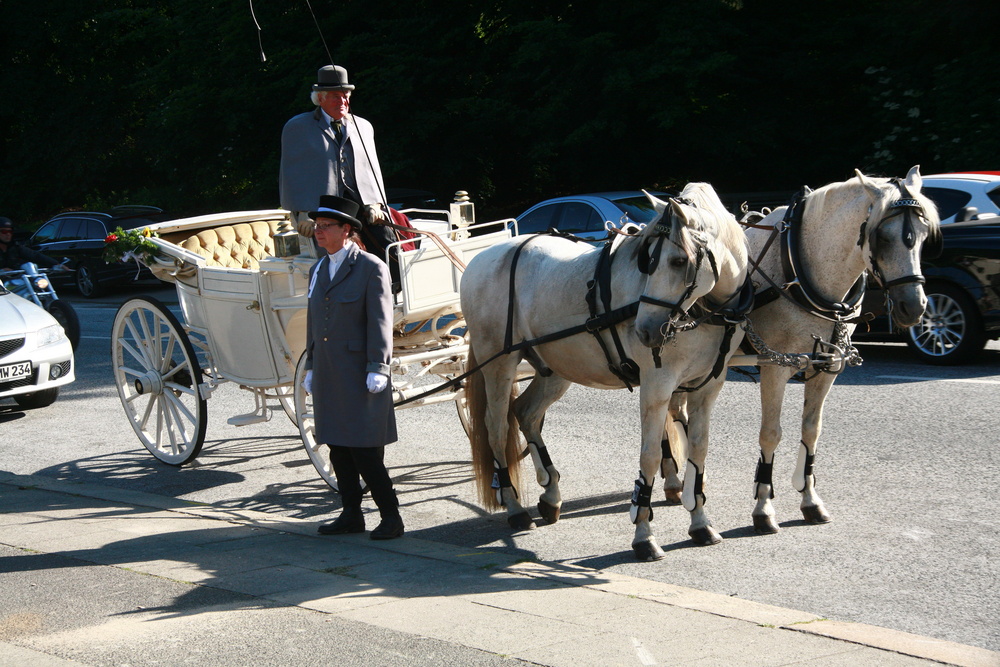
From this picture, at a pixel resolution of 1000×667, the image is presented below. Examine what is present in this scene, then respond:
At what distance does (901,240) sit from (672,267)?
1219mm

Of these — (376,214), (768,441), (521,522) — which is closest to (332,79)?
(376,214)

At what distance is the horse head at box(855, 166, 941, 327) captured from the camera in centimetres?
556

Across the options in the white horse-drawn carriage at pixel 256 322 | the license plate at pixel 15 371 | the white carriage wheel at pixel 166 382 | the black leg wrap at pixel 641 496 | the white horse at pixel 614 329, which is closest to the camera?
the white horse at pixel 614 329

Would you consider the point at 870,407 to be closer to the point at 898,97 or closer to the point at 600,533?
the point at 600,533

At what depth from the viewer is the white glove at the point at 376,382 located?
603 centimetres

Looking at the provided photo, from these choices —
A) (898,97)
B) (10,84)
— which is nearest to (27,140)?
(10,84)

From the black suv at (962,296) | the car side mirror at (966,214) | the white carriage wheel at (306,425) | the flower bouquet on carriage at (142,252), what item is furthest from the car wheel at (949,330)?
the flower bouquet on carriage at (142,252)

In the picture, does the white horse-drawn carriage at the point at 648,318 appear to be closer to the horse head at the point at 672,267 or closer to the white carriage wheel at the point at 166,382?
the horse head at the point at 672,267

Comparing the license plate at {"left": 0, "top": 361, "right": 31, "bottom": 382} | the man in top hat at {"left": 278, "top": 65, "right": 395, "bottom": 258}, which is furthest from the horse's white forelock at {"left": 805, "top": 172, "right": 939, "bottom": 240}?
the license plate at {"left": 0, "top": 361, "right": 31, "bottom": 382}

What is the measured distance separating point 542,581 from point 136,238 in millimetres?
4599

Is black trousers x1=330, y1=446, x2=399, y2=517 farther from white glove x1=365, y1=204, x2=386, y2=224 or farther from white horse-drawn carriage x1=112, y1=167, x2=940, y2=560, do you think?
white glove x1=365, y1=204, x2=386, y2=224

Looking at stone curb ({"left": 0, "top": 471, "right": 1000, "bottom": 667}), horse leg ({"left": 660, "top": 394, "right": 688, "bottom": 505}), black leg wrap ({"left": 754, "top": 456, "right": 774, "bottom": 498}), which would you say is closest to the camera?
stone curb ({"left": 0, "top": 471, "right": 1000, "bottom": 667})

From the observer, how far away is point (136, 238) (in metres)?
8.35

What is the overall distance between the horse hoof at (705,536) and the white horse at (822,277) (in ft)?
1.06
